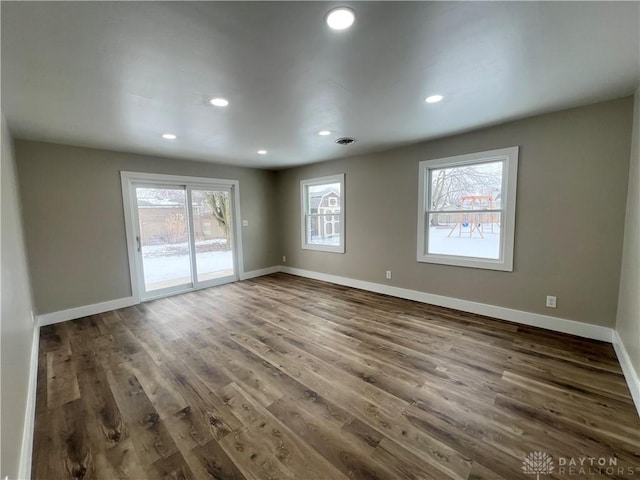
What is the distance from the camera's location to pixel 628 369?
2.14 meters

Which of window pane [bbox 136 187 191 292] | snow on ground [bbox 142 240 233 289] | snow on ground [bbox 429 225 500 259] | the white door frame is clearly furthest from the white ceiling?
snow on ground [bbox 142 240 233 289]

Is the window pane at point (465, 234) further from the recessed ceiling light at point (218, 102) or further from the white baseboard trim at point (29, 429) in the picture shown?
the white baseboard trim at point (29, 429)

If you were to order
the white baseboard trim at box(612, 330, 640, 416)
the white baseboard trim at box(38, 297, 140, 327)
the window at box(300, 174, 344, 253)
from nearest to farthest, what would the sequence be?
the white baseboard trim at box(612, 330, 640, 416), the white baseboard trim at box(38, 297, 140, 327), the window at box(300, 174, 344, 253)

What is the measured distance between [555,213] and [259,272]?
17.0 ft

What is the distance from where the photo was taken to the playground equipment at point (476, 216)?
11.2ft

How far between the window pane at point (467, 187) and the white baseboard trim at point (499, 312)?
4.30ft

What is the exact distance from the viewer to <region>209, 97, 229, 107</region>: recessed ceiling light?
2324 millimetres

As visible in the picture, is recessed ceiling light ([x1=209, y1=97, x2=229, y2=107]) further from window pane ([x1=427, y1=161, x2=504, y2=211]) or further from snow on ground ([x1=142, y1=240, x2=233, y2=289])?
snow on ground ([x1=142, y1=240, x2=233, y2=289])

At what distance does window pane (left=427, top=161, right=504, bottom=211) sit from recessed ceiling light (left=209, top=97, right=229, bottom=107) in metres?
2.95

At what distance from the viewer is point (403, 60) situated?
1.78 m

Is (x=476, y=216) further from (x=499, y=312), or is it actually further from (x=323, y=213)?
(x=323, y=213)

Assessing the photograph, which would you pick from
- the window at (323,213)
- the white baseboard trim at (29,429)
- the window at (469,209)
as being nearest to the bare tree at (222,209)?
the window at (323,213)

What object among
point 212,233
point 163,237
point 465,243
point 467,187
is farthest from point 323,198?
point 163,237

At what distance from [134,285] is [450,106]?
16.3 ft
